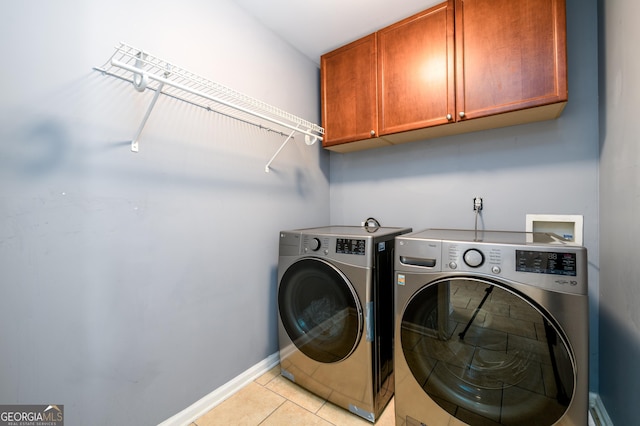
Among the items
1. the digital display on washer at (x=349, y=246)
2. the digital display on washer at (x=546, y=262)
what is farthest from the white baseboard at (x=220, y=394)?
the digital display on washer at (x=546, y=262)

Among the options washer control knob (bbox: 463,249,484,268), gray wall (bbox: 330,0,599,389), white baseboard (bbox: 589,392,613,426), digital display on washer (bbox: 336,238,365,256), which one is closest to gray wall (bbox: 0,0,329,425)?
digital display on washer (bbox: 336,238,365,256)

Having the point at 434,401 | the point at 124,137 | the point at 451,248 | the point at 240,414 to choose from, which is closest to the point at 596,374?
the point at 434,401

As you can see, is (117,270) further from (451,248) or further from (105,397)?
(451,248)

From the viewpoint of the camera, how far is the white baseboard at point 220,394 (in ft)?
4.30

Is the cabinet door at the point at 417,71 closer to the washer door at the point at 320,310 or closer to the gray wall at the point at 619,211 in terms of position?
the gray wall at the point at 619,211

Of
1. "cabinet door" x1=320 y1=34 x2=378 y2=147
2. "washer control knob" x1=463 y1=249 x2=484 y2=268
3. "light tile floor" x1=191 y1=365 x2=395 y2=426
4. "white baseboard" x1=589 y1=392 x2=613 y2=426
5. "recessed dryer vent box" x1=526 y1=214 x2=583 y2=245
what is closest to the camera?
"washer control knob" x1=463 y1=249 x2=484 y2=268

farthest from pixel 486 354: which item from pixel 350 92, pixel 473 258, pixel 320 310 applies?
pixel 350 92

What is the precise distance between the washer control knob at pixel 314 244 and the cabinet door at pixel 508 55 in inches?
42.5

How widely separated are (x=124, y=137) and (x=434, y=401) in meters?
1.80

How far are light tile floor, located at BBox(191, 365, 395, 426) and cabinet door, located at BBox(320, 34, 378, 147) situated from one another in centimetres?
169

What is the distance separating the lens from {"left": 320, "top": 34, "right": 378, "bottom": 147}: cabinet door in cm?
177

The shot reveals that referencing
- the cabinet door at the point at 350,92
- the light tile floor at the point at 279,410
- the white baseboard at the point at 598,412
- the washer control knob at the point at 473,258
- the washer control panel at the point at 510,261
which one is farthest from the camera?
the cabinet door at the point at 350,92

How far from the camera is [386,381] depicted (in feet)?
4.81

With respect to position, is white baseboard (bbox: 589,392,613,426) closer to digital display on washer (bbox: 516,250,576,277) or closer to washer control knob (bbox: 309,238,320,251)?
digital display on washer (bbox: 516,250,576,277)
